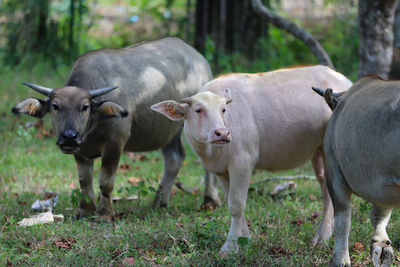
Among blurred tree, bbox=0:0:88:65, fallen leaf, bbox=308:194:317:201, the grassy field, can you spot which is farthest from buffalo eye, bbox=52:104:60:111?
blurred tree, bbox=0:0:88:65

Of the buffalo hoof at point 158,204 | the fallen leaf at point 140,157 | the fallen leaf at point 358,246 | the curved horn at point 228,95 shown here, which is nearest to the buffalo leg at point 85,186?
the buffalo hoof at point 158,204

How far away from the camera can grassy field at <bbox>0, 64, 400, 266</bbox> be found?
4.91 meters

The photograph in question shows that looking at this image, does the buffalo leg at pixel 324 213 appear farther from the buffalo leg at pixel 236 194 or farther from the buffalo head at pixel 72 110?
the buffalo head at pixel 72 110

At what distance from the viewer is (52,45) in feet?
44.6

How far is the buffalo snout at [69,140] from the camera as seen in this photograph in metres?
5.75

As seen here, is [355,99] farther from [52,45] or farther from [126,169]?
[52,45]


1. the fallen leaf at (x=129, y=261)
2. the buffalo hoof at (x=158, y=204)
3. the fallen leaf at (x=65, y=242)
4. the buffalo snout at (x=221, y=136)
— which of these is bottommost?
the buffalo hoof at (x=158, y=204)

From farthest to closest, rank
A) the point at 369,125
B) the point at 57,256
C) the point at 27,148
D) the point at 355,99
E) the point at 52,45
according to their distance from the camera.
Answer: the point at 52,45 → the point at 27,148 → the point at 57,256 → the point at 355,99 → the point at 369,125

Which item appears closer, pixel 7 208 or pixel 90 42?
pixel 7 208

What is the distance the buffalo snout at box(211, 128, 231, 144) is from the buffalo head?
1.70 m

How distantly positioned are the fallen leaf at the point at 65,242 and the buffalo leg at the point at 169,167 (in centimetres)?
166

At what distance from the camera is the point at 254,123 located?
17.5 feet

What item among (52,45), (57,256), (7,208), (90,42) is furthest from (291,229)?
(90,42)

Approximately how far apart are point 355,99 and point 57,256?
2.85 metres
